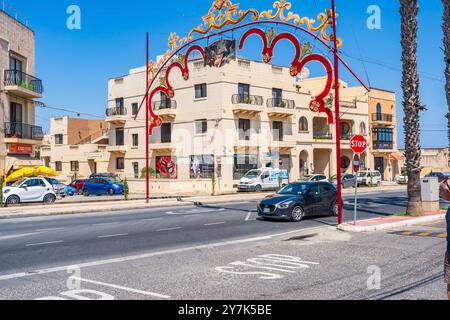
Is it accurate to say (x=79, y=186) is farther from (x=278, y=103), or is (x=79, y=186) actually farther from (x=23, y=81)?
(x=278, y=103)

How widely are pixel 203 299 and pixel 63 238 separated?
336 inches

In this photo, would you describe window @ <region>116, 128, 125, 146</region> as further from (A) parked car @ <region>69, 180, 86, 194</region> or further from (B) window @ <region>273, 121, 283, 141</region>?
(B) window @ <region>273, 121, 283, 141</region>

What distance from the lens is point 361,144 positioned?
15211 millimetres

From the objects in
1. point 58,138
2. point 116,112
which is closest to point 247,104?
point 116,112

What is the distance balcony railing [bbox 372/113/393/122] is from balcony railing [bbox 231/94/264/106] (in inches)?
782

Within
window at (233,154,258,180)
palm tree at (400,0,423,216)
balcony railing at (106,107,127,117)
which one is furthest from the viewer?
balcony railing at (106,107,127,117)

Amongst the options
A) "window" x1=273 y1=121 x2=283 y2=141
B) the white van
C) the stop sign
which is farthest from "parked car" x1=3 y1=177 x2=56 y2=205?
"window" x1=273 y1=121 x2=283 y2=141

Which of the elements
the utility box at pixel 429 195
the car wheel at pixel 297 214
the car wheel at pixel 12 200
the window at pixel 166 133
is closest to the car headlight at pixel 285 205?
the car wheel at pixel 297 214

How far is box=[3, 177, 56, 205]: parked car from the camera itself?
26.7 meters

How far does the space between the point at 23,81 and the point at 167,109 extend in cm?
1496

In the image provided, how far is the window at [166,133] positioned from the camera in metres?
47.1

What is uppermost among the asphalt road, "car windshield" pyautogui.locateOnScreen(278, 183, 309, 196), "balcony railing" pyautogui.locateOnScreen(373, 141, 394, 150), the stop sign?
"balcony railing" pyautogui.locateOnScreen(373, 141, 394, 150)
